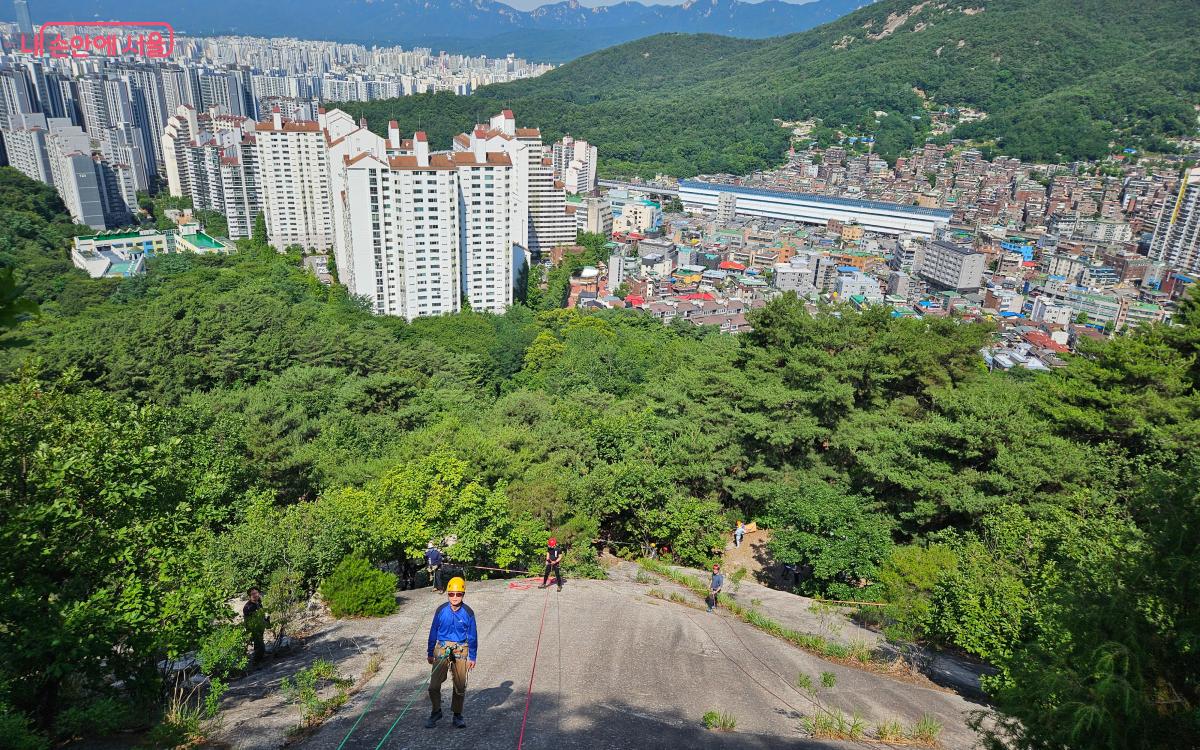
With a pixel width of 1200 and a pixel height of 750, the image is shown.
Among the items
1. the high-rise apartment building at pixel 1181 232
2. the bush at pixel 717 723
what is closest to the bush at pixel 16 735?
the bush at pixel 717 723

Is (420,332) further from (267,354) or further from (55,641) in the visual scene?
(55,641)

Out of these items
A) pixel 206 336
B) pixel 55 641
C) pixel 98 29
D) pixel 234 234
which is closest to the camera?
pixel 55 641

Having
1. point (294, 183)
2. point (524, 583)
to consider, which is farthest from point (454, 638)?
point (294, 183)

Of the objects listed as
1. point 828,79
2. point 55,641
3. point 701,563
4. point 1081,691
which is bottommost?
point 701,563

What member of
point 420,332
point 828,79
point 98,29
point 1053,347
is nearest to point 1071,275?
point 1053,347

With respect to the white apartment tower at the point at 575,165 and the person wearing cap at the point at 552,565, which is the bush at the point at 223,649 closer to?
the person wearing cap at the point at 552,565

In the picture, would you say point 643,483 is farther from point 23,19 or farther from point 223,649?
point 23,19

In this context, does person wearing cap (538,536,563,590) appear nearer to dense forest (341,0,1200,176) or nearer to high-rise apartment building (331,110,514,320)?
high-rise apartment building (331,110,514,320)

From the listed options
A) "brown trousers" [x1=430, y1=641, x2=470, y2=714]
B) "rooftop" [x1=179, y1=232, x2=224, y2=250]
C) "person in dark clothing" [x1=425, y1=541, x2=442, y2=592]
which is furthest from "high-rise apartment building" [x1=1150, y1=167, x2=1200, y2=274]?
"rooftop" [x1=179, y1=232, x2=224, y2=250]
